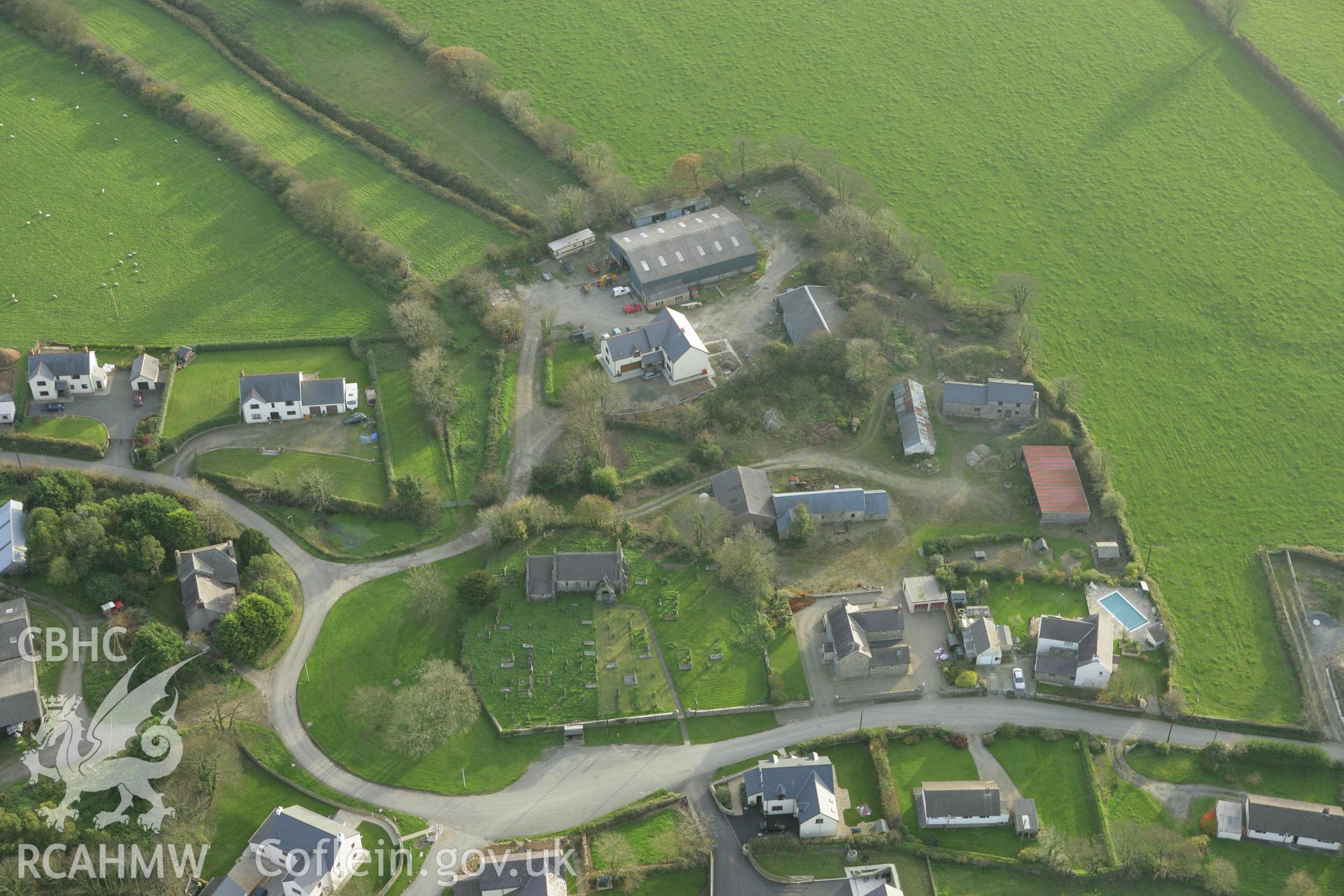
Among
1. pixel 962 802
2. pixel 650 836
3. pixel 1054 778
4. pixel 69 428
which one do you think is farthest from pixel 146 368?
pixel 1054 778

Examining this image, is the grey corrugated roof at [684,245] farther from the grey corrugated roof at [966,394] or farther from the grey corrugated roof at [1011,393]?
the grey corrugated roof at [1011,393]

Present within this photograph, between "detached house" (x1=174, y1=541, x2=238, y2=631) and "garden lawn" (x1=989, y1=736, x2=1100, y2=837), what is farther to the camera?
"detached house" (x1=174, y1=541, x2=238, y2=631)

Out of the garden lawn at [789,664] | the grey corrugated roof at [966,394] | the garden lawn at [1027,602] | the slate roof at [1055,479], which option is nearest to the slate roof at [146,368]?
the garden lawn at [789,664]

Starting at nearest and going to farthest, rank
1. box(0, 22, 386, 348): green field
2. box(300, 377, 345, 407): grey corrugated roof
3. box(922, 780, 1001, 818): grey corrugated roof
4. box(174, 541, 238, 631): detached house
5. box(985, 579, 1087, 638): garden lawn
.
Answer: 1. box(922, 780, 1001, 818): grey corrugated roof
2. box(174, 541, 238, 631): detached house
3. box(985, 579, 1087, 638): garden lawn
4. box(300, 377, 345, 407): grey corrugated roof
5. box(0, 22, 386, 348): green field

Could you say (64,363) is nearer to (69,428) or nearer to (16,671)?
(69,428)

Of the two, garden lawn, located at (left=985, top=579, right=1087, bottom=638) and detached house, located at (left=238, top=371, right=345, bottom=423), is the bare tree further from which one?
garden lawn, located at (left=985, top=579, right=1087, bottom=638)

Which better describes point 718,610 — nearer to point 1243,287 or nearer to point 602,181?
point 602,181

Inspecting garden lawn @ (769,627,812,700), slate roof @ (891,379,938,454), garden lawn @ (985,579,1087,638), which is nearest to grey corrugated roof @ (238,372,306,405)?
garden lawn @ (769,627,812,700)
